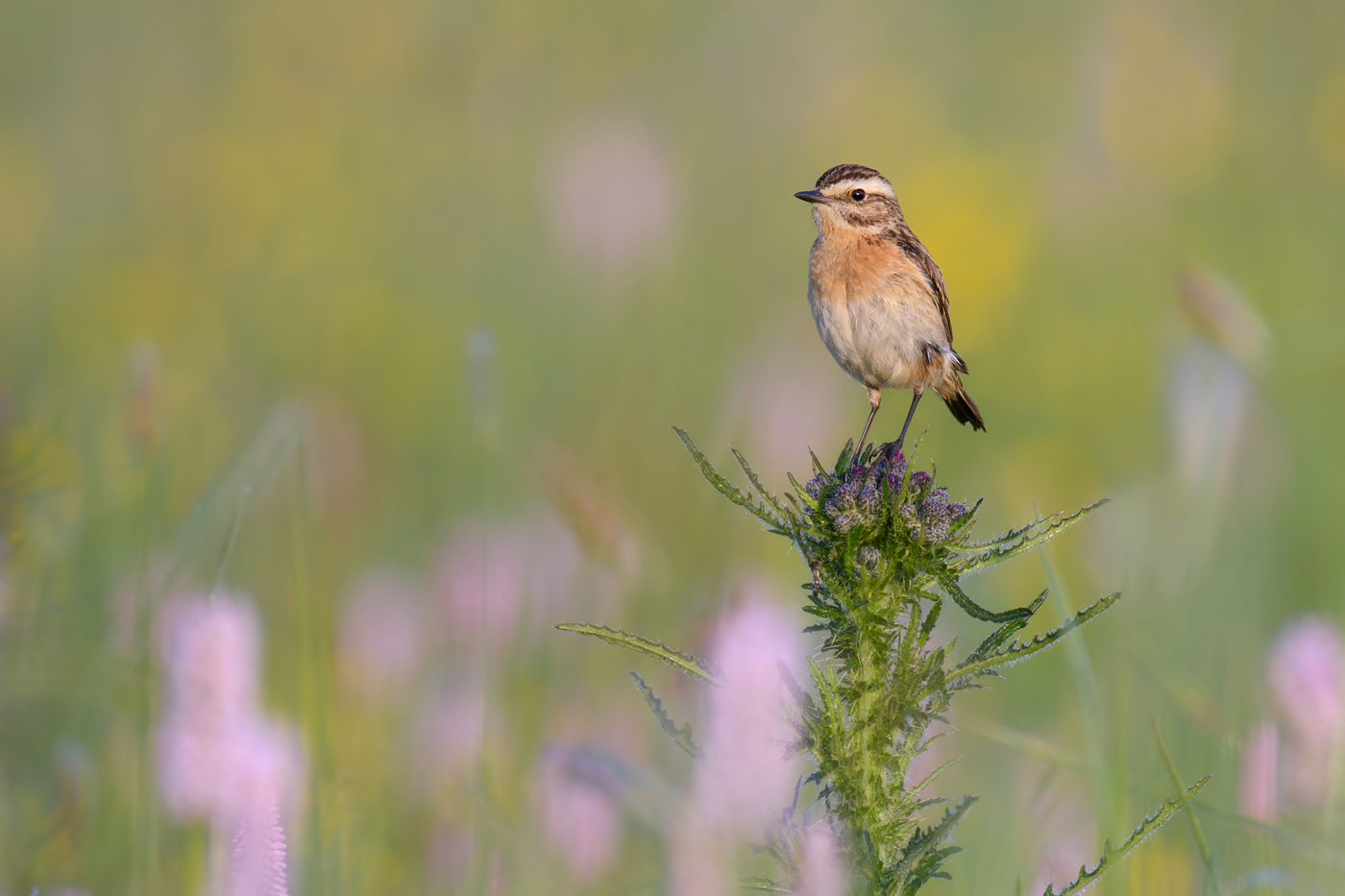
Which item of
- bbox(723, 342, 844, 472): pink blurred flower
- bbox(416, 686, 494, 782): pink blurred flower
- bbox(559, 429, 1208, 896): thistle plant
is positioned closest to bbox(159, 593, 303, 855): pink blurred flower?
bbox(559, 429, 1208, 896): thistle plant

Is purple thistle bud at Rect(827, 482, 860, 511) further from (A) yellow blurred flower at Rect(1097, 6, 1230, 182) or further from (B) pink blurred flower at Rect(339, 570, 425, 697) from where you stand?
(A) yellow blurred flower at Rect(1097, 6, 1230, 182)

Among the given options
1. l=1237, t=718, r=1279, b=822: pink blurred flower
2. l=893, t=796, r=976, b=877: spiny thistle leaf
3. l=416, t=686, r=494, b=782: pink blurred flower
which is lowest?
l=893, t=796, r=976, b=877: spiny thistle leaf

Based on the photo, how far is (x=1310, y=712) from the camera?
2922 millimetres

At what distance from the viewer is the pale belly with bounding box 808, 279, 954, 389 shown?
10.5 feet

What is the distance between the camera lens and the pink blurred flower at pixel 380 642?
190 inches

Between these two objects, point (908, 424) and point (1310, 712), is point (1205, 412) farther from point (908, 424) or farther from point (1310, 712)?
point (908, 424)

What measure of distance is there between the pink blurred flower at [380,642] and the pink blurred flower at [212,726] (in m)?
2.33

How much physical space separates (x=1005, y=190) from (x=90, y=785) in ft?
31.2

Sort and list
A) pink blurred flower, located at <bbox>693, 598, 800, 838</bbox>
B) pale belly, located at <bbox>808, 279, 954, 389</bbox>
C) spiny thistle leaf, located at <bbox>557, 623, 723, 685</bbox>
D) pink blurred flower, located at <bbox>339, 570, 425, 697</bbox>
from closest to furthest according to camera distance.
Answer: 1. pink blurred flower, located at <bbox>693, 598, 800, 838</bbox>
2. spiny thistle leaf, located at <bbox>557, 623, 723, 685</bbox>
3. pale belly, located at <bbox>808, 279, 954, 389</bbox>
4. pink blurred flower, located at <bbox>339, 570, 425, 697</bbox>

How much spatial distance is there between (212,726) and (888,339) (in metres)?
1.75

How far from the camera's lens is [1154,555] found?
439cm

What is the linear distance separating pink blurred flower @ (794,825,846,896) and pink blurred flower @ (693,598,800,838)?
2.9 inches

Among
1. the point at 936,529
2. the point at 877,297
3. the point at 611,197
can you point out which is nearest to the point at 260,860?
the point at 936,529

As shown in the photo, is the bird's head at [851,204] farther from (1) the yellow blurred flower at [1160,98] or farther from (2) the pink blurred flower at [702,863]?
(1) the yellow blurred flower at [1160,98]
